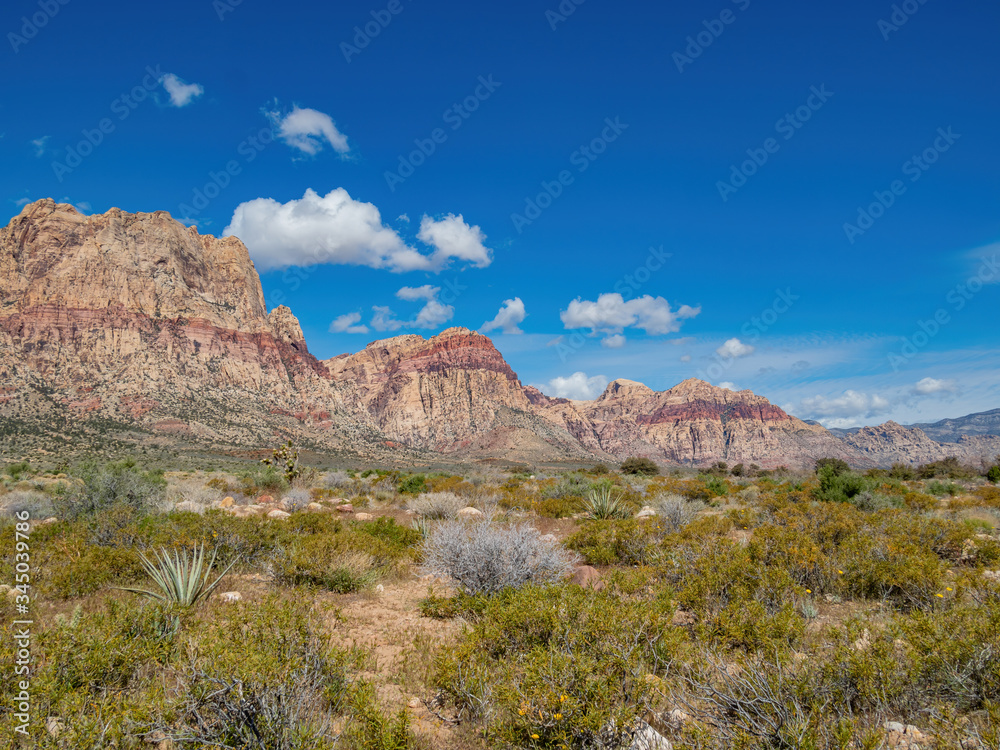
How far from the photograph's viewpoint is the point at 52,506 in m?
14.2

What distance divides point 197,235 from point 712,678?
141966 millimetres

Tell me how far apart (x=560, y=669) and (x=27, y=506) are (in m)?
18.1

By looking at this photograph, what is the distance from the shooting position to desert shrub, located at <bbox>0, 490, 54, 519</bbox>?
46.0 feet

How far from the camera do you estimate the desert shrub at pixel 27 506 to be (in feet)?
46.0

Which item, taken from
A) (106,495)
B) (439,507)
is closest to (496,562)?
(439,507)

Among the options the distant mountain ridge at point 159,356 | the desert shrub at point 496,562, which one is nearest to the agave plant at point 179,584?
the desert shrub at point 496,562

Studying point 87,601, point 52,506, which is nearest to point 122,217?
point 52,506

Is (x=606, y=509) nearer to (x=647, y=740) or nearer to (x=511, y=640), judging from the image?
(x=511, y=640)

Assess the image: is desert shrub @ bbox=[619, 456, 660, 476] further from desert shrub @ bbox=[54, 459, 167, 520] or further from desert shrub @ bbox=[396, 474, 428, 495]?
desert shrub @ bbox=[54, 459, 167, 520]

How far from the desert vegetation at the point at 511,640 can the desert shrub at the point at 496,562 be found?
0.03 metres

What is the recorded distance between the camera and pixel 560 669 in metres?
3.80

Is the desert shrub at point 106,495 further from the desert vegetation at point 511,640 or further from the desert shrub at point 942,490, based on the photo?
the desert shrub at point 942,490

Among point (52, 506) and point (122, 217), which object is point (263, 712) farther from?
point (122, 217)

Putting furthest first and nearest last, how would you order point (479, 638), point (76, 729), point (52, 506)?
point (52, 506)
point (479, 638)
point (76, 729)
